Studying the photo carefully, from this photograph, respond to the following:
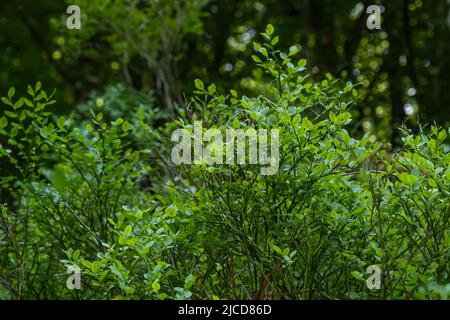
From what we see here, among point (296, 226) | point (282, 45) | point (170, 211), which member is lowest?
point (296, 226)

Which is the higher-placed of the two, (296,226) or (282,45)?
(282,45)

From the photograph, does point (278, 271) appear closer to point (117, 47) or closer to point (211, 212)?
point (211, 212)

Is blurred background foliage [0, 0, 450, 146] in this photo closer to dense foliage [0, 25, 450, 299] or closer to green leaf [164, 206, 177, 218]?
dense foliage [0, 25, 450, 299]

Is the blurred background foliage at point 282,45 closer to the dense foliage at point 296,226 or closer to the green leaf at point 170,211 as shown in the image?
the dense foliage at point 296,226

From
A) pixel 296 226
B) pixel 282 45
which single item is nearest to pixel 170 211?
pixel 296 226

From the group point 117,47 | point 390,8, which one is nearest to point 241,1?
point 390,8

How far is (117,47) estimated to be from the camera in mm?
9789

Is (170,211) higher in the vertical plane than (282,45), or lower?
lower

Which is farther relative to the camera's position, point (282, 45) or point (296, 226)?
point (282, 45)

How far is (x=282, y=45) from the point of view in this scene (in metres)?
12.9

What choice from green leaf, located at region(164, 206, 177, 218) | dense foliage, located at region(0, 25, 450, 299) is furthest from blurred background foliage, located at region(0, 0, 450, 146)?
green leaf, located at region(164, 206, 177, 218)

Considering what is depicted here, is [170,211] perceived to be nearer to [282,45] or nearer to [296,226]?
[296,226]

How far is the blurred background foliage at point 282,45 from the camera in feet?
39.4

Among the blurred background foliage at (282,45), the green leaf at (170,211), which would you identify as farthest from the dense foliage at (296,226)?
the blurred background foliage at (282,45)
